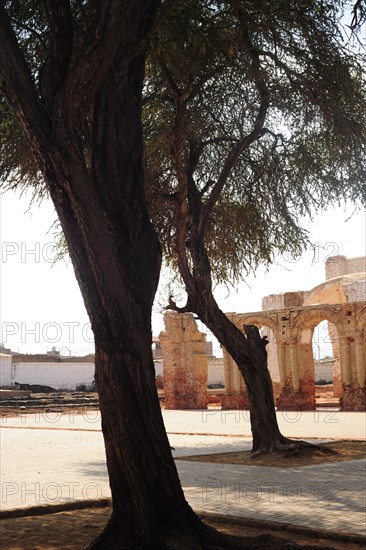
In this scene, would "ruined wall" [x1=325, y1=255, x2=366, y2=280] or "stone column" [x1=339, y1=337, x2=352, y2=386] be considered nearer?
"stone column" [x1=339, y1=337, x2=352, y2=386]

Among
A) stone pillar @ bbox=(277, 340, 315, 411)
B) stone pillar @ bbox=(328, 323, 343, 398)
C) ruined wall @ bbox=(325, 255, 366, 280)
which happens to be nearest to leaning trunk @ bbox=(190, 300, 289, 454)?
stone pillar @ bbox=(277, 340, 315, 411)

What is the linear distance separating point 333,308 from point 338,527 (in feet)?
72.5

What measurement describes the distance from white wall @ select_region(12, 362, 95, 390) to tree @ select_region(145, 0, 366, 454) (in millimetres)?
34171

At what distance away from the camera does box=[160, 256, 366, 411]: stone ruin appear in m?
27.4

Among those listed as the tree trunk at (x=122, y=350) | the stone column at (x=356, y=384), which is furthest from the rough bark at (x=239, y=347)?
the stone column at (x=356, y=384)

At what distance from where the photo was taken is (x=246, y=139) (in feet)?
40.7

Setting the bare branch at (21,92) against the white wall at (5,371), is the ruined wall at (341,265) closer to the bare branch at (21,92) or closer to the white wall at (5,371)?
the white wall at (5,371)

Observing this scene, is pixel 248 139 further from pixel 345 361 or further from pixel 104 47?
pixel 345 361

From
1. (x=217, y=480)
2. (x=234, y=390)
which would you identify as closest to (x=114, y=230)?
(x=217, y=480)

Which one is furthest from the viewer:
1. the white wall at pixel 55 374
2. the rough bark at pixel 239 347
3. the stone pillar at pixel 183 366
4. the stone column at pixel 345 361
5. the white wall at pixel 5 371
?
the white wall at pixel 55 374

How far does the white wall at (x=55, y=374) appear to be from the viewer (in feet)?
157

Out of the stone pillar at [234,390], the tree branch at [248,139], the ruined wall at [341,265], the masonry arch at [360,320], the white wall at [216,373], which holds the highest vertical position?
the ruined wall at [341,265]

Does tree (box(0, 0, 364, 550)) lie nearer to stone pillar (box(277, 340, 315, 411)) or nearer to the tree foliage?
the tree foliage

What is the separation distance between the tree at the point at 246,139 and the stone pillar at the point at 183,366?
16.1 m
